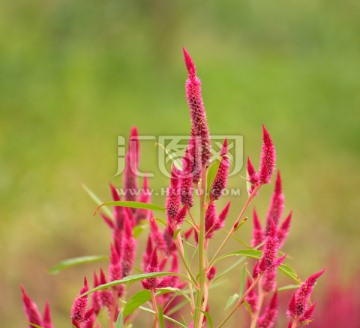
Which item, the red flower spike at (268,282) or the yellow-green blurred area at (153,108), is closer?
the red flower spike at (268,282)

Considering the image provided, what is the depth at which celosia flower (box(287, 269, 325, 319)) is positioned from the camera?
1.05 meters

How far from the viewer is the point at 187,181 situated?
1.05 m

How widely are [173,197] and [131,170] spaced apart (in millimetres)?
309

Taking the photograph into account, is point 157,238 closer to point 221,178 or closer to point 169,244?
point 169,244

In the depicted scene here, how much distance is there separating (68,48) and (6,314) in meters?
5.50

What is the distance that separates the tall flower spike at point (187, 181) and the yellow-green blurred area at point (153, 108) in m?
2.59

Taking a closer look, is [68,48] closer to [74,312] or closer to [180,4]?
[180,4]

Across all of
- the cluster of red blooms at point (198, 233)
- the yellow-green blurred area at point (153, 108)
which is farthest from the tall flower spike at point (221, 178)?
the yellow-green blurred area at point (153, 108)

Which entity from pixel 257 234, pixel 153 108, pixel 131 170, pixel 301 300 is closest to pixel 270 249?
pixel 301 300

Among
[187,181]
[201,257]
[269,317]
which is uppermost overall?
[187,181]

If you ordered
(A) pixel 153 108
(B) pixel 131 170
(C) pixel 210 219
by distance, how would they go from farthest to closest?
(A) pixel 153 108 → (B) pixel 131 170 → (C) pixel 210 219

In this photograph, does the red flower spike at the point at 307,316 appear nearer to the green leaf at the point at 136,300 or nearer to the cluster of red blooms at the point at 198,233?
the cluster of red blooms at the point at 198,233

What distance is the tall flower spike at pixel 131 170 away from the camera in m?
1.32

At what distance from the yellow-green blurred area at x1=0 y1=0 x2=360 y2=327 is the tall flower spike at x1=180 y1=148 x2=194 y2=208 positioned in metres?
2.59
